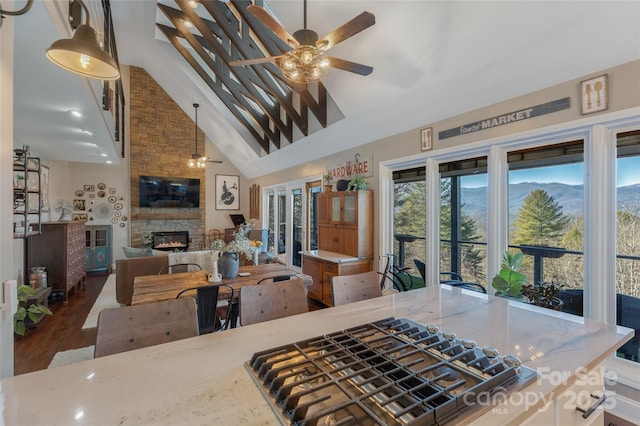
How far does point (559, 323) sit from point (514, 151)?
1885 mm

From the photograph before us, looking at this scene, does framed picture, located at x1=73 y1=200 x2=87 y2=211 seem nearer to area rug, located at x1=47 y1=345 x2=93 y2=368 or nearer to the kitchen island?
area rug, located at x1=47 y1=345 x2=93 y2=368

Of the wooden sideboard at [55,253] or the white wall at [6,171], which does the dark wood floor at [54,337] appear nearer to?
the wooden sideboard at [55,253]

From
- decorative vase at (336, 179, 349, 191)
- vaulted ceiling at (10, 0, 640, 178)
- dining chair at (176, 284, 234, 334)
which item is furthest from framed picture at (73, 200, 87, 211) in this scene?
decorative vase at (336, 179, 349, 191)

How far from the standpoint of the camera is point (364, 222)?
Answer: 4176 mm

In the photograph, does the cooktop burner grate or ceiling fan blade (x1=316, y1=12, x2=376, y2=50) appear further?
ceiling fan blade (x1=316, y1=12, x2=376, y2=50)

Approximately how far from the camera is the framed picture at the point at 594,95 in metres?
2.07

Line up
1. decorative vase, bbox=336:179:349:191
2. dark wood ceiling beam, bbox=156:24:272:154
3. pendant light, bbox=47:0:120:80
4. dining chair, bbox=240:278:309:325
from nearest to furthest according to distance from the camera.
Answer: pendant light, bbox=47:0:120:80 → dining chair, bbox=240:278:309:325 → decorative vase, bbox=336:179:349:191 → dark wood ceiling beam, bbox=156:24:272:154

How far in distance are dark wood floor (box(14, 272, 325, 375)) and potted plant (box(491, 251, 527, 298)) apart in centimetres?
272

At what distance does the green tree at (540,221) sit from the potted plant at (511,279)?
0.37 metres

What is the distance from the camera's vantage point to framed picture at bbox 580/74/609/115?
2.07 m

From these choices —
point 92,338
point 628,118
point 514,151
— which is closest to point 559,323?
point 628,118

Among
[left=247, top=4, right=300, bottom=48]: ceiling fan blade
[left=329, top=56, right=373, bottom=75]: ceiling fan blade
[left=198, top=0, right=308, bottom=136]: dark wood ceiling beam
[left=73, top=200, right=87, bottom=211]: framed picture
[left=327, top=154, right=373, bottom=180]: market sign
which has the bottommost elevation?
[left=73, top=200, right=87, bottom=211]: framed picture

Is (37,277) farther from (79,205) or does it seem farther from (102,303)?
(79,205)

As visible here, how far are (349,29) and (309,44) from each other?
0.33 meters
